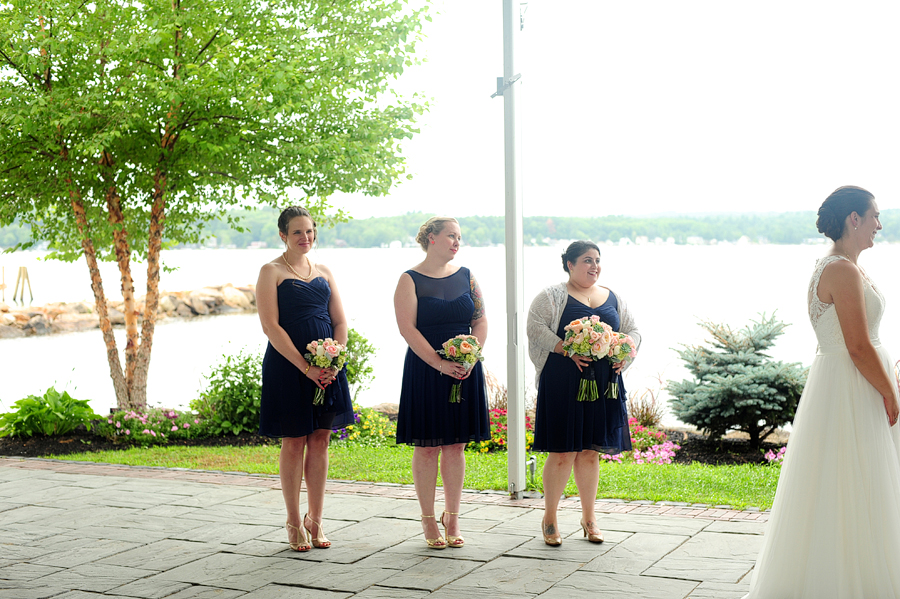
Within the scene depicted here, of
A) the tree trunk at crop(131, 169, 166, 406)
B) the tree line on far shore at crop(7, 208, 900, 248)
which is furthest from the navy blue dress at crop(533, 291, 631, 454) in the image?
the tree line on far shore at crop(7, 208, 900, 248)

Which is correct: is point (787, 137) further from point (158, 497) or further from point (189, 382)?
point (158, 497)

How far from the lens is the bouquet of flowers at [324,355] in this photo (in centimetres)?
446

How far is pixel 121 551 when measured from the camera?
15.1ft

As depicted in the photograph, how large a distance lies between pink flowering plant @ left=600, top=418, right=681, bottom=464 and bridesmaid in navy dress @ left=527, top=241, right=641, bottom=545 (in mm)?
2431

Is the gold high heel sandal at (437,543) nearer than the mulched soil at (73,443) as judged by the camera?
Yes

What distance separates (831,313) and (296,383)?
108 inches

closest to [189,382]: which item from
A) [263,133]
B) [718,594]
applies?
[263,133]

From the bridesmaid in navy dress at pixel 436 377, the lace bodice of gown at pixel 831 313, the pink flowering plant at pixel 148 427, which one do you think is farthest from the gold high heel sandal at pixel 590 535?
the pink flowering plant at pixel 148 427

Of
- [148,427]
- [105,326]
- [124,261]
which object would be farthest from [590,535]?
[105,326]

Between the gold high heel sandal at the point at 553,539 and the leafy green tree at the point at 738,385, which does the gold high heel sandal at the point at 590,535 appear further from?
the leafy green tree at the point at 738,385

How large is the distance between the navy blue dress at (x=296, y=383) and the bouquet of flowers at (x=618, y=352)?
1531mm

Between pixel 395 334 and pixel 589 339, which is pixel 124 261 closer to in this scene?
pixel 589 339

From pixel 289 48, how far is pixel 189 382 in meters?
9.55

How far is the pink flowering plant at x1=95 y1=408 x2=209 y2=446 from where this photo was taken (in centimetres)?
838
